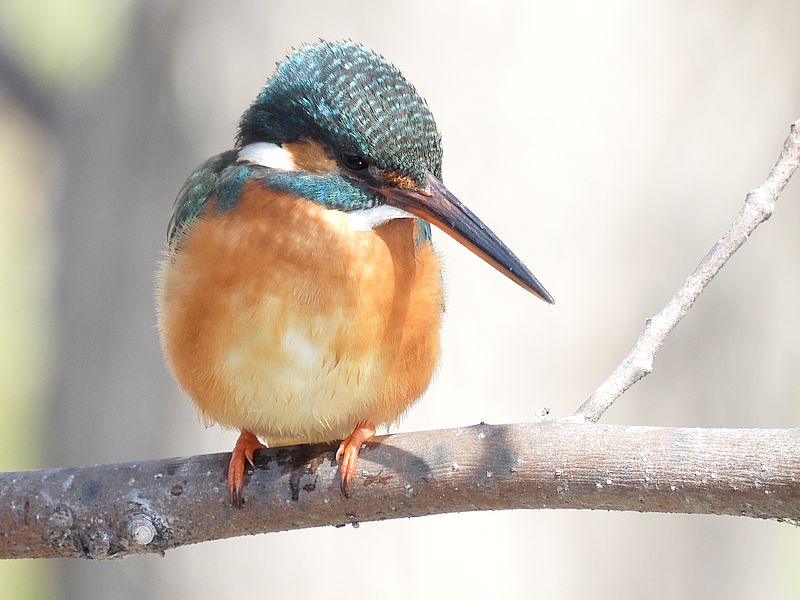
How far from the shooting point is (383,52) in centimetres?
364

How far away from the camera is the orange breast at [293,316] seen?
2.39 meters

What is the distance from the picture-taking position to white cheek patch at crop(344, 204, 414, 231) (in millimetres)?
2459

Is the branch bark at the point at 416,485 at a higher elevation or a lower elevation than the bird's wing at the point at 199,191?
lower

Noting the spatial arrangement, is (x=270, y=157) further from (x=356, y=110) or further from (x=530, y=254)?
(x=530, y=254)

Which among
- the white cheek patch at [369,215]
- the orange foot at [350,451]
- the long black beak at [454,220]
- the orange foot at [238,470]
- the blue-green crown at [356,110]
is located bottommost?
the orange foot at [238,470]

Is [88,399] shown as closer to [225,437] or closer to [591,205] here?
[225,437]

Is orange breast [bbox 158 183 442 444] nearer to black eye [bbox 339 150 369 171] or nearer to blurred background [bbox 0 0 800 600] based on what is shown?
black eye [bbox 339 150 369 171]

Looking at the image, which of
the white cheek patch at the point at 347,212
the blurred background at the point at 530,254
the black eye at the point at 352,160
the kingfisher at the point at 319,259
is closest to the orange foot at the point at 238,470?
the kingfisher at the point at 319,259

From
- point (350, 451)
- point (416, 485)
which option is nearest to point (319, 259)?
point (350, 451)

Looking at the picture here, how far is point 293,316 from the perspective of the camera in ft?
7.83

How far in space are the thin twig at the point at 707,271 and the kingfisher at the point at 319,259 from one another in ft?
0.94

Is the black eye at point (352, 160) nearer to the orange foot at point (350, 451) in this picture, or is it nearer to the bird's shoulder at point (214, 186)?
the bird's shoulder at point (214, 186)

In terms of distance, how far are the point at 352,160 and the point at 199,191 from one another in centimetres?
46

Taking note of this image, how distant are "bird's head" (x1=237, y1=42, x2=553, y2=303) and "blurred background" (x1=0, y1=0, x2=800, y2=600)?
110cm
